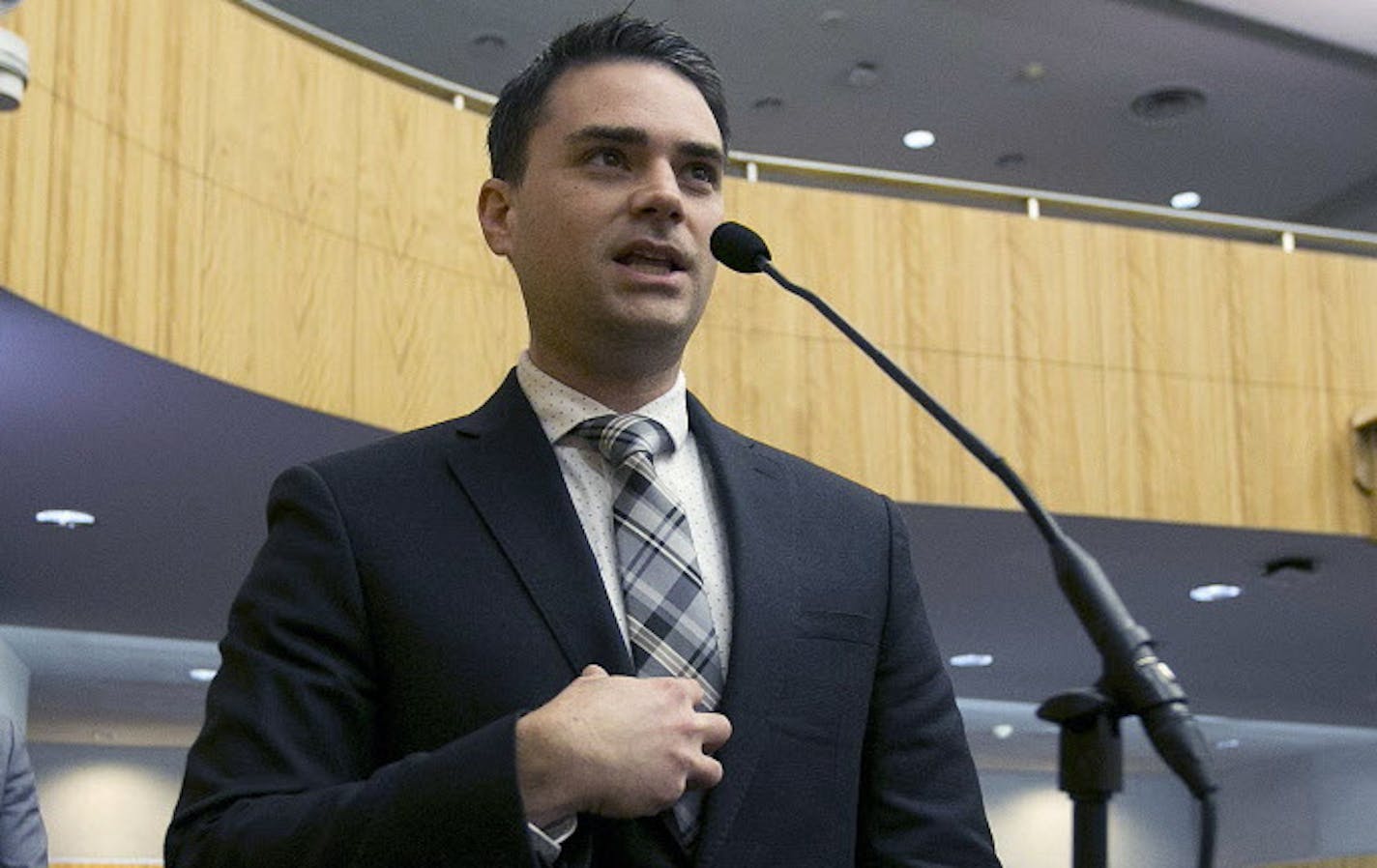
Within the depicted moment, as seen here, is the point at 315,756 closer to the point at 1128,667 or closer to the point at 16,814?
the point at 1128,667

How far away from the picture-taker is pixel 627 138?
83.9 inches

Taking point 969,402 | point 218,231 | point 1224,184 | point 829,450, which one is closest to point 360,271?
point 218,231

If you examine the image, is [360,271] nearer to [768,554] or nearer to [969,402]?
[969,402]

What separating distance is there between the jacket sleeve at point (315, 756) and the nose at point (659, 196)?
0.44m

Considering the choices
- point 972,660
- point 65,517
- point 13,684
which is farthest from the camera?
point 972,660

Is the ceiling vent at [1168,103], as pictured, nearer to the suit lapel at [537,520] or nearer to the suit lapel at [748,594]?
the suit lapel at [748,594]

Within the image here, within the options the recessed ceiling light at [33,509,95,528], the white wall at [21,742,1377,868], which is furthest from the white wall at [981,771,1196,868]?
the recessed ceiling light at [33,509,95,528]

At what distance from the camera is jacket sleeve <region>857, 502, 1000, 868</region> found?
2033mm

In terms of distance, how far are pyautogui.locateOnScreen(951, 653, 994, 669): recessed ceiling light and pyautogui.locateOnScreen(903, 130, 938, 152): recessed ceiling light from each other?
11.4ft

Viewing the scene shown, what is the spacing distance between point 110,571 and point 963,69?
5974mm

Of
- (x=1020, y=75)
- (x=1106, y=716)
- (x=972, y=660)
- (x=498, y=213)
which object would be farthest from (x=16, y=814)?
(x=972, y=660)

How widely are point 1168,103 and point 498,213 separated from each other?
1119 cm

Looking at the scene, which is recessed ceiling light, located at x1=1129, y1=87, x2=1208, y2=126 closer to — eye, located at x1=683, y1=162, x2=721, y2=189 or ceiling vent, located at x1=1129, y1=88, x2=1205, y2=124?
ceiling vent, located at x1=1129, y1=88, x2=1205, y2=124

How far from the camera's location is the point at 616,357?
2.11m
